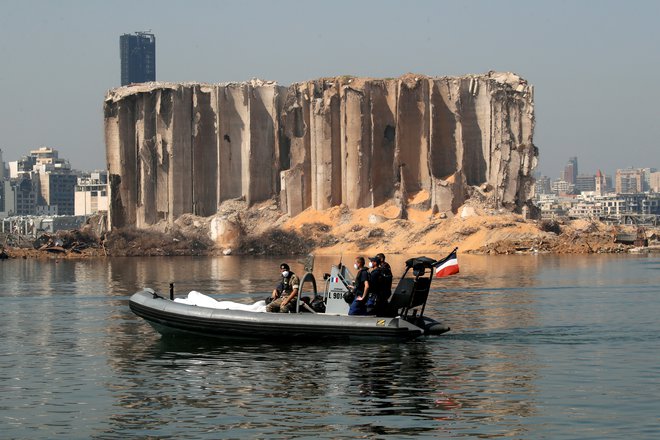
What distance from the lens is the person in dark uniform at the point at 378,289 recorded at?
934 inches

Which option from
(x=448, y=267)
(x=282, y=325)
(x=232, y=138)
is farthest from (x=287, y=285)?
(x=232, y=138)

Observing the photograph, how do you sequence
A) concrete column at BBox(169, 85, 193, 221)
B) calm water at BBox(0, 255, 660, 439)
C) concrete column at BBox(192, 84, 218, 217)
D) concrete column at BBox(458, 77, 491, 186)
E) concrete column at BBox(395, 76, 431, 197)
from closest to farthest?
calm water at BBox(0, 255, 660, 439) < concrete column at BBox(458, 77, 491, 186) < concrete column at BBox(395, 76, 431, 197) < concrete column at BBox(169, 85, 193, 221) < concrete column at BBox(192, 84, 218, 217)

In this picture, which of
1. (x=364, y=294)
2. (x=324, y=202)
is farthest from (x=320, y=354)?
(x=324, y=202)

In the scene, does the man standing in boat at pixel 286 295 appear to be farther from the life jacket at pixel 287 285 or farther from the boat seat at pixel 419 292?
the boat seat at pixel 419 292

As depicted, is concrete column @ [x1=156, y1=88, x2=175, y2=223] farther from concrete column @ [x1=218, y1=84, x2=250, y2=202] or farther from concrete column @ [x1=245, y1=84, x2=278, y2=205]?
concrete column @ [x1=245, y1=84, x2=278, y2=205]

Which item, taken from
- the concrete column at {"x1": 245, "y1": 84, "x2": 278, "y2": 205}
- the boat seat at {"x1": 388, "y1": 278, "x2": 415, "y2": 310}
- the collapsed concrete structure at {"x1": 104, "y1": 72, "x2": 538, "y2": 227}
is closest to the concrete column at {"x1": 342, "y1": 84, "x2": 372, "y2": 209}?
the collapsed concrete structure at {"x1": 104, "y1": 72, "x2": 538, "y2": 227}

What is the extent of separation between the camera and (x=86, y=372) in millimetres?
21812

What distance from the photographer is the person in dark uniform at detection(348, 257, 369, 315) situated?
77.7 feet

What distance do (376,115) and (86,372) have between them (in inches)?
2804

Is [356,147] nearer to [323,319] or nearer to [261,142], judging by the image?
[261,142]

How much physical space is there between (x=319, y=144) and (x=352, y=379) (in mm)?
71267

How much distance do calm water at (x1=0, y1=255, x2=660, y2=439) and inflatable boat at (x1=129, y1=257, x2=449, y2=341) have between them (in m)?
0.31

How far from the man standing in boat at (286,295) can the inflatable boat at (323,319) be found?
0.16m

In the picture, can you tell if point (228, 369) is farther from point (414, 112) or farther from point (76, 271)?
point (414, 112)
